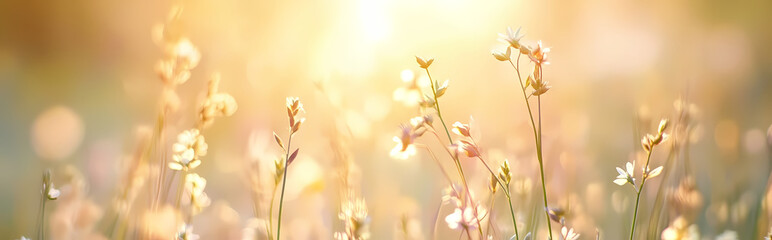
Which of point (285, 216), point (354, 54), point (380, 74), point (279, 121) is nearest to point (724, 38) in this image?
point (380, 74)

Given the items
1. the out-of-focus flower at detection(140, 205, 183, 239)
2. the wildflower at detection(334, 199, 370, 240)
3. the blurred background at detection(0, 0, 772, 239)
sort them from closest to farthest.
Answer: the wildflower at detection(334, 199, 370, 240), the out-of-focus flower at detection(140, 205, 183, 239), the blurred background at detection(0, 0, 772, 239)

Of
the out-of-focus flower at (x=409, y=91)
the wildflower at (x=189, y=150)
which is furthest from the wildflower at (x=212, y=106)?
the out-of-focus flower at (x=409, y=91)

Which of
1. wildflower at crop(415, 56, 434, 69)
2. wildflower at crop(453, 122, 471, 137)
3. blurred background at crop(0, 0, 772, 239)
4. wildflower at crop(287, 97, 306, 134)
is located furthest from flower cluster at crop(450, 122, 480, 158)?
blurred background at crop(0, 0, 772, 239)

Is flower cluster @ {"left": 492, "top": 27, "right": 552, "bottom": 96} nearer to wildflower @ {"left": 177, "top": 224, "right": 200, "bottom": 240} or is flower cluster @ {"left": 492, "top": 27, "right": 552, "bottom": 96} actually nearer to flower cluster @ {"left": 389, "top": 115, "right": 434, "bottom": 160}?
flower cluster @ {"left": 389, "top": 115, "right": 434, "bottom": 160}

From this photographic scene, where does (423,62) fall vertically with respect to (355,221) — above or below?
above

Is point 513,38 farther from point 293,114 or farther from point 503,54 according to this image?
point 293,114

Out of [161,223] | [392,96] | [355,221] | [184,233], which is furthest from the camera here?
[392,96]

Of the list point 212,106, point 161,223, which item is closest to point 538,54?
point 212,106
